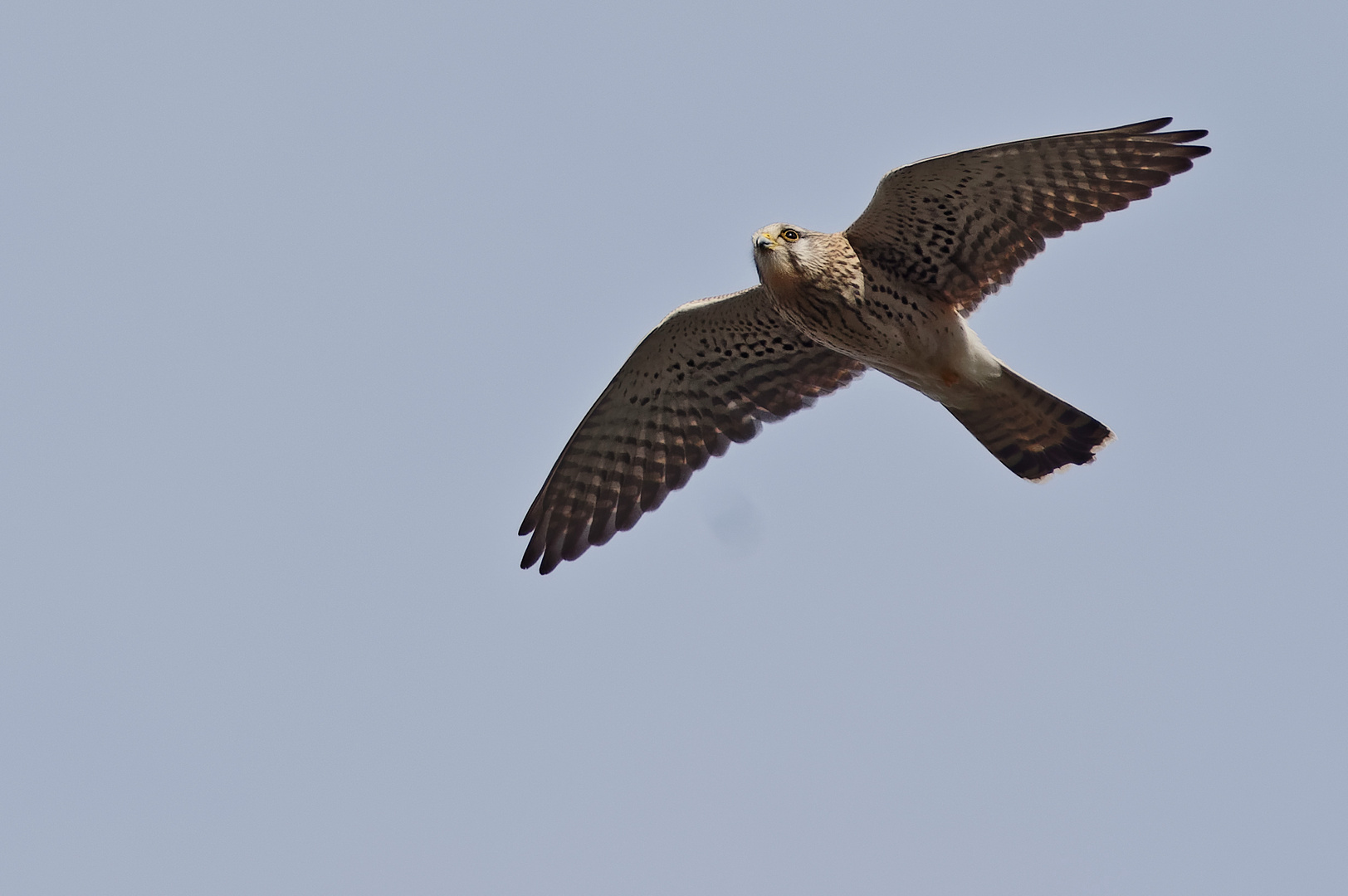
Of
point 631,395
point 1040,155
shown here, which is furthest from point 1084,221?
point 631,395

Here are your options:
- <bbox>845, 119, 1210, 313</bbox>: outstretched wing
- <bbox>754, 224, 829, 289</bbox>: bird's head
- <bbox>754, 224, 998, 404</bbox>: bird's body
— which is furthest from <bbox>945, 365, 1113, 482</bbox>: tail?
<bbox>754, 224, 829, 289</bbox>: bird's head

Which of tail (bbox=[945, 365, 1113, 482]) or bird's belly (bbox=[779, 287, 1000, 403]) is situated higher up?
bird's belly (bbox=[779, 287, 1000, 403])

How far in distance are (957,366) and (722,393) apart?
1854 millimetres

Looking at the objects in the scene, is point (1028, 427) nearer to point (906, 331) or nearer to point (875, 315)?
point (906, 331)

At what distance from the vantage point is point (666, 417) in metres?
11.6

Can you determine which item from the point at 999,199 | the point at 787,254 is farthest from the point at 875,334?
the point at 999,199

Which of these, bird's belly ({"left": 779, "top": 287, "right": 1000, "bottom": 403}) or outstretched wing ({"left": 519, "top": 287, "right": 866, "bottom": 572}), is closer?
bird's belly ({"left": 779, "top": 287, "right": 1000, "bottom": 403})

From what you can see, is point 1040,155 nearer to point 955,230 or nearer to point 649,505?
point 955,230

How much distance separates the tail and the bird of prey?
11mm

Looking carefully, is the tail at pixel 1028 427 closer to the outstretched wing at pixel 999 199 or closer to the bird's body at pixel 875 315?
the bird's body at pixel 875 315

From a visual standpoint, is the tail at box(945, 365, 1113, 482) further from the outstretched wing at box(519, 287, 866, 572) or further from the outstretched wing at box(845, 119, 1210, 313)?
the outstretched wing at box(519, 287, 866, 572)

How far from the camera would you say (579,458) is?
11.6m

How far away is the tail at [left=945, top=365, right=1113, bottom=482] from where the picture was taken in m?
10.5

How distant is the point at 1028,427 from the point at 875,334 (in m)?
1.24
